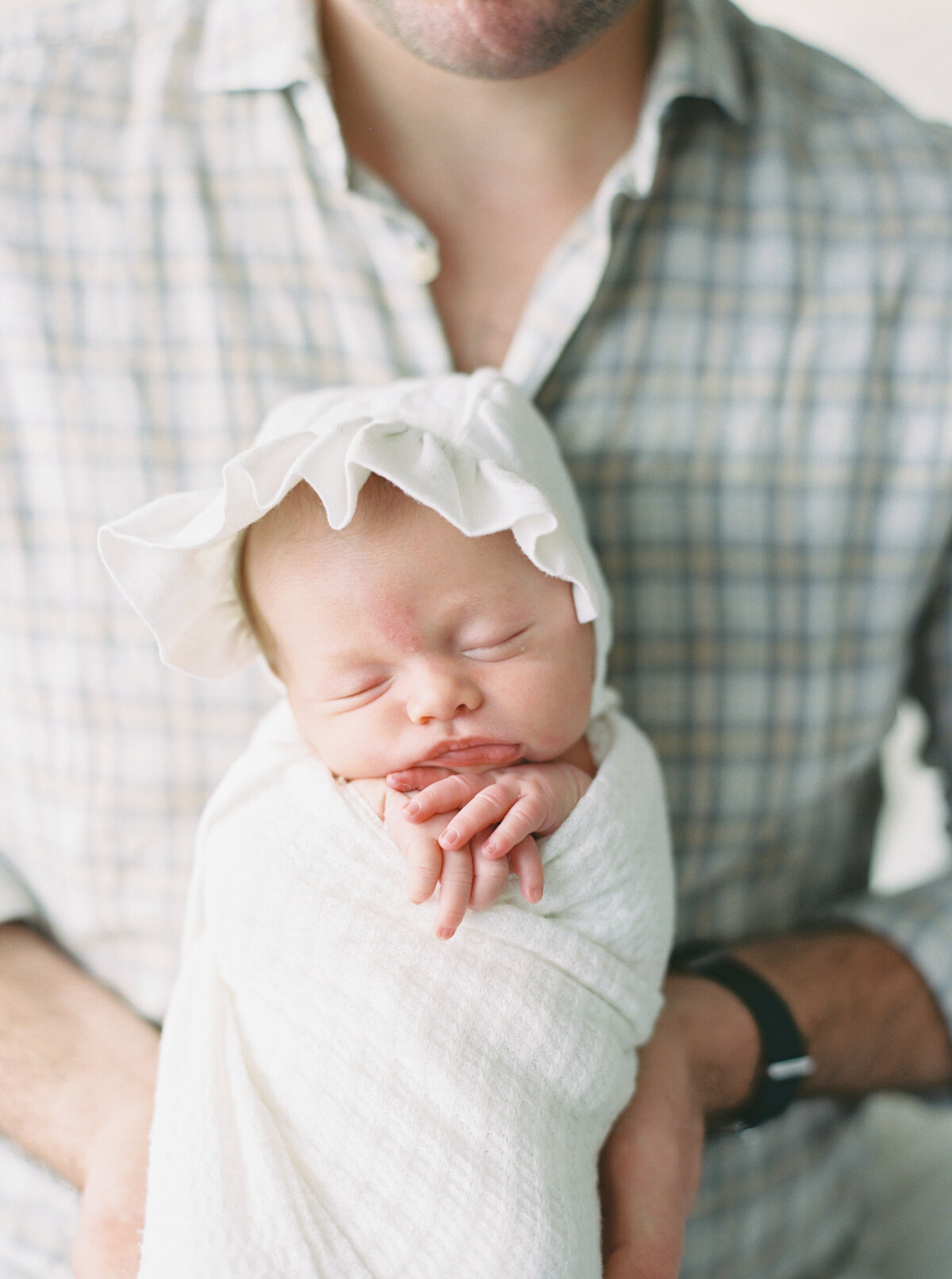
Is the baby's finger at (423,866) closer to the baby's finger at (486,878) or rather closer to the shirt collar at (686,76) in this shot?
the baby's finger at (486,878)

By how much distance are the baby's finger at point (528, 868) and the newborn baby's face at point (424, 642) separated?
3.1 inches

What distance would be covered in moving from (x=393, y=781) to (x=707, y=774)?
413 millimetres

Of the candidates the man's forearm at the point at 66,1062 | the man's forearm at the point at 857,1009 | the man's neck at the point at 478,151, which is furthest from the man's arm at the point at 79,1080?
the man's neck at the point at 478,151

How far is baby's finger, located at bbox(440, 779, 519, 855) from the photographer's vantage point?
69 cm

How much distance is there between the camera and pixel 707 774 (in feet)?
3.45

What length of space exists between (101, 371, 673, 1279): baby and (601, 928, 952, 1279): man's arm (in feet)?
0.30

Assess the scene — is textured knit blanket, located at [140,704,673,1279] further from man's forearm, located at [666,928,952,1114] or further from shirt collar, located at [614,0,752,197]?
shirt collar, located at [614,0,752,197]

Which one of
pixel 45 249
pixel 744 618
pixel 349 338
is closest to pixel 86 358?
pixel 45 249

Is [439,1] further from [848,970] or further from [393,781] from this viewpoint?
[848,970]

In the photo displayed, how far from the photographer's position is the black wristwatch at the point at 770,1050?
39.6 inches

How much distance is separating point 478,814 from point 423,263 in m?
0.56

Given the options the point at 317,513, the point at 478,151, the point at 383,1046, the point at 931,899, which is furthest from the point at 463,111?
the point at 931,899

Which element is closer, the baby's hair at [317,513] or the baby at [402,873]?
the baby at [402,873]

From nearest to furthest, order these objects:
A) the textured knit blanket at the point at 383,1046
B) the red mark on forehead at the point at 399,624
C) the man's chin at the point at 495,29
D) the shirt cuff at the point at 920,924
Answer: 1. the textured knit blanket at the point at 383,1046
2. the red mark on forehead at the point at 399,624
3. the man's chin at the point at 495,29
4. the shirt cuff at the point at 920,924
